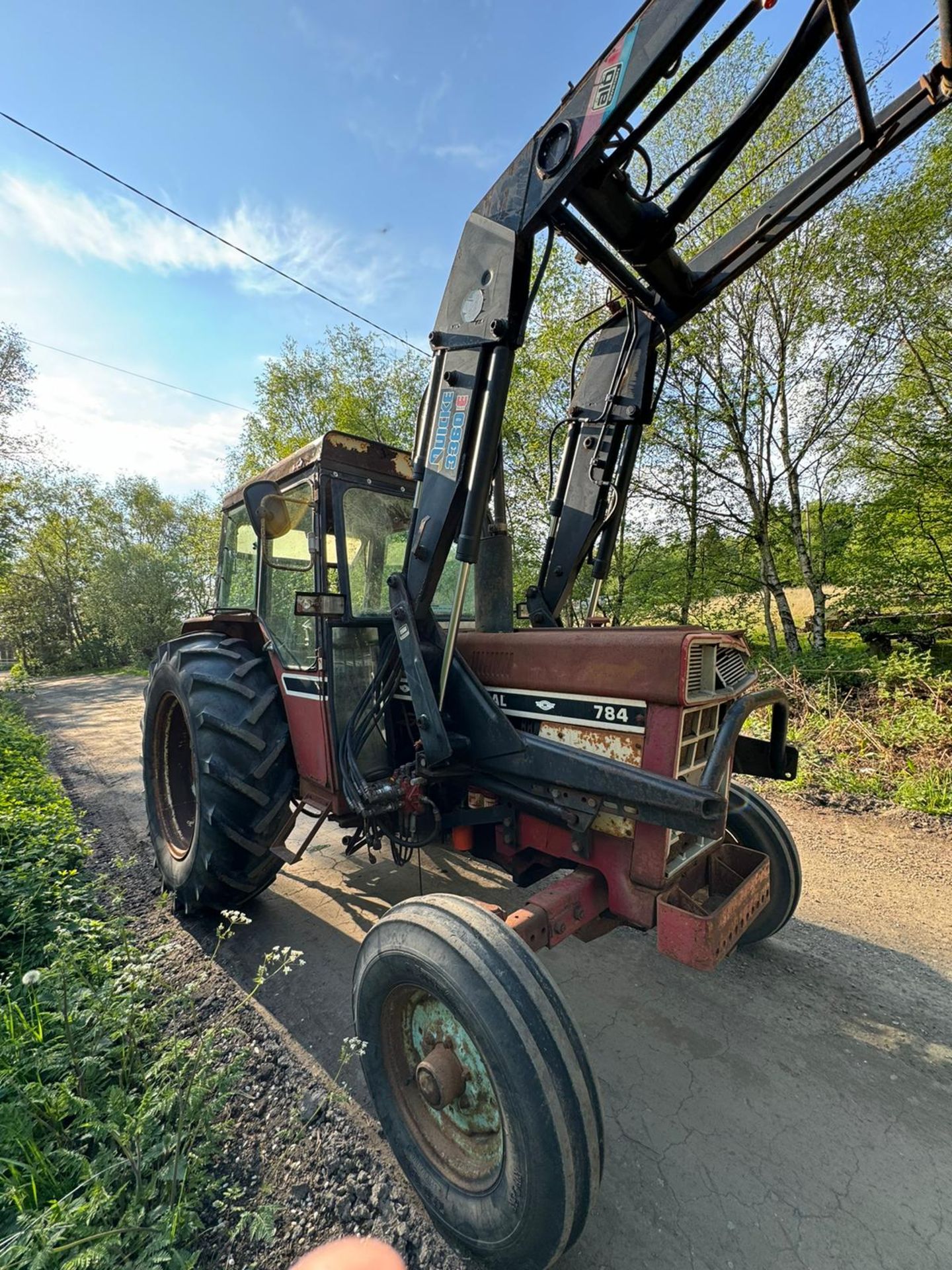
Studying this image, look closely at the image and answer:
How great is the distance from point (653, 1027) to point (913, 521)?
821cm

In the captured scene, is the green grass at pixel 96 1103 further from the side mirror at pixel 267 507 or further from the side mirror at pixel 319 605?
the side mirror at pixel 267 507

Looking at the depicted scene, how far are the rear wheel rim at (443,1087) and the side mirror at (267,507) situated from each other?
1.97m

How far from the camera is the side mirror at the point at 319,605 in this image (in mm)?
2307

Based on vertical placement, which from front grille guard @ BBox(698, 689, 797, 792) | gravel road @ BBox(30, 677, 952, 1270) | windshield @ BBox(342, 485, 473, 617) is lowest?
gravel road @ BBox(30, 677, 952, 1270)

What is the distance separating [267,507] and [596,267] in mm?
1805

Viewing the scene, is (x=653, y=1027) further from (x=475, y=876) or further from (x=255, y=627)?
(x=255, y=627)

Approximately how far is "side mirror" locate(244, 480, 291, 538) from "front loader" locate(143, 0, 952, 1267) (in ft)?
0.05

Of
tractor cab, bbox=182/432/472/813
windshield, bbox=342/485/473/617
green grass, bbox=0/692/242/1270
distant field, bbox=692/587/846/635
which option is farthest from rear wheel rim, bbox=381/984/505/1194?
distant field, bbox=692/587/846/635

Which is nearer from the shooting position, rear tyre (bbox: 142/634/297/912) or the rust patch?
Result: the rust patch

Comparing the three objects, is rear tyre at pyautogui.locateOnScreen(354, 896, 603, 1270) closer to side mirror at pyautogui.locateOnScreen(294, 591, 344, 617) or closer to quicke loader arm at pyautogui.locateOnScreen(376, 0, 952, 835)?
quicke loader arm at pyautogui.locateOnScreen(376, 0, 952, 835)

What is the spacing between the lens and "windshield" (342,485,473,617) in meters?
2.76

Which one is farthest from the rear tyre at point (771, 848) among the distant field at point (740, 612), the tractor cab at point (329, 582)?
the distant field at point (740, 612)

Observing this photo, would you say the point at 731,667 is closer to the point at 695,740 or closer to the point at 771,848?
the point at 695,740

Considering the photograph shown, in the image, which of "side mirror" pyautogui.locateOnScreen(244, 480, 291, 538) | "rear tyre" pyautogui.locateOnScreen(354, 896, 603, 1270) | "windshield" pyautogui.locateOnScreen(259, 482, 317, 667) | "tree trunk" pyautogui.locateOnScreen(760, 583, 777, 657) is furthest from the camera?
"tree trunk" pyautogui.locateOnScreen(760, 583, 777, 657)
